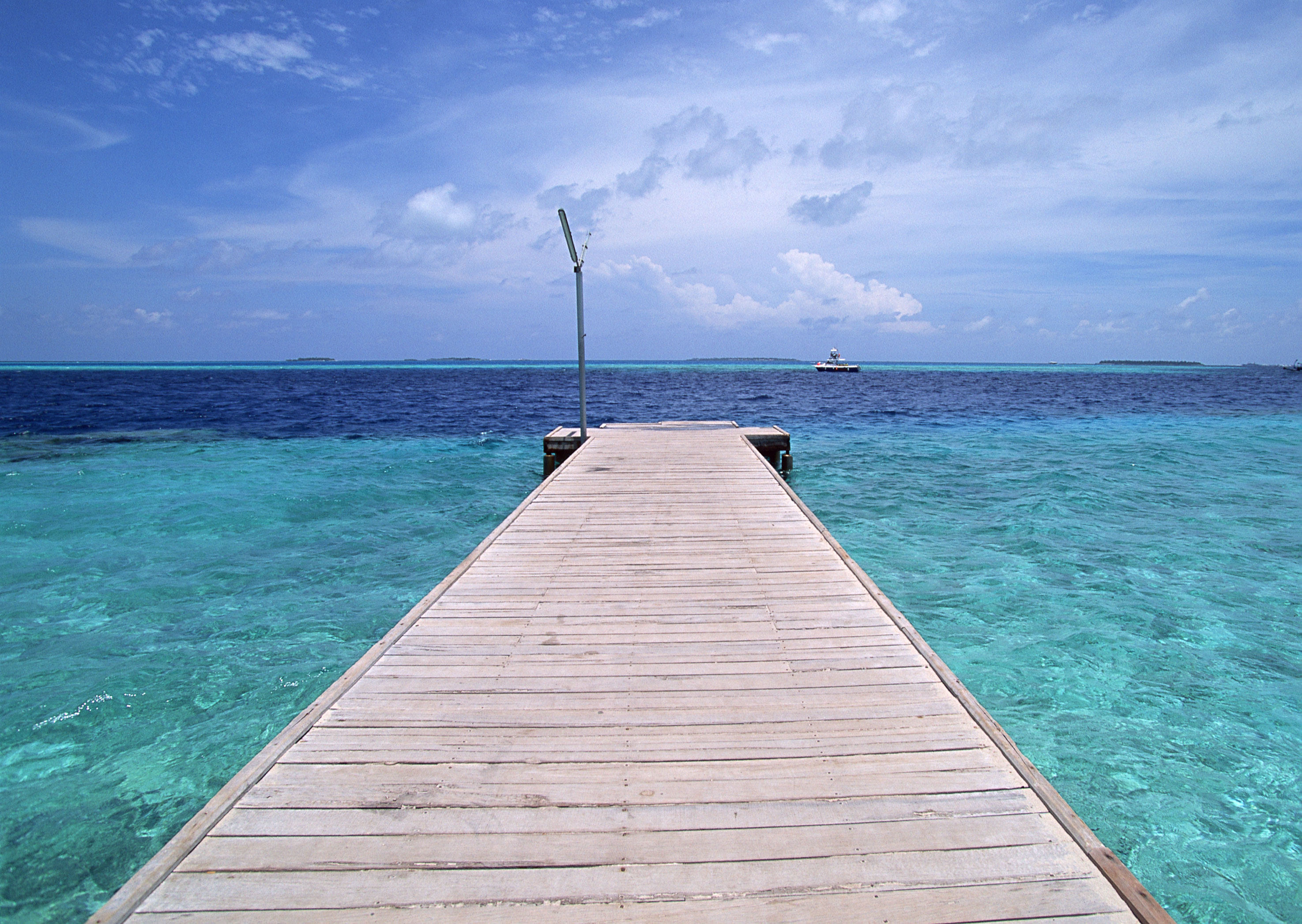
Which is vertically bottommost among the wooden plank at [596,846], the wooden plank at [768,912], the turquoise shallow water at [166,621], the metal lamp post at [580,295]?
the turquoise shallow water at [166,621]

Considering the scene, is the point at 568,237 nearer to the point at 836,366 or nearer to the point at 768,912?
the point at 768,912

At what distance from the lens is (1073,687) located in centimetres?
590

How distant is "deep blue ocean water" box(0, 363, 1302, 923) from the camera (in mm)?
4367

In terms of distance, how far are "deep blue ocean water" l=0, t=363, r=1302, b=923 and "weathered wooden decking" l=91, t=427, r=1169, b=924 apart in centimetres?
197

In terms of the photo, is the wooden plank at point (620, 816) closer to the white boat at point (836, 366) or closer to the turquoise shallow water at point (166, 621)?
the turquoise shallow water at point (166, 621)

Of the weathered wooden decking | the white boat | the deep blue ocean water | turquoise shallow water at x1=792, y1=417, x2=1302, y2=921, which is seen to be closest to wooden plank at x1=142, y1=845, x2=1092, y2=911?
the weathered wooden decking

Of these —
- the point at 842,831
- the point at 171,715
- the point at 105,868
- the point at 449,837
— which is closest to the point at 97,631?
the point at 171,715

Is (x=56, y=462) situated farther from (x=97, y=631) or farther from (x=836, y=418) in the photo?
(x=836, y=418)

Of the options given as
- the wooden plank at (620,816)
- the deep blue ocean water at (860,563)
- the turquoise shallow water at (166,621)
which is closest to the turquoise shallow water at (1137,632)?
the deep blue ocean water at (860,563)

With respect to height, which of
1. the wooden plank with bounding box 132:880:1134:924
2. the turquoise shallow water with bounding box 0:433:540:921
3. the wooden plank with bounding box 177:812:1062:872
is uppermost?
the wooden plank with bounding box 177:812:1062:872

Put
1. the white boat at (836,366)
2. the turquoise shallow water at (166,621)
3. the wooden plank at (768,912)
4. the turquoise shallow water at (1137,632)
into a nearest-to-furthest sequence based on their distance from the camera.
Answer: the wooden plank at (768,912), the turquoise shallow water at (1137,632), the turquoise shallow water at (166,621), the white boat at (836,366)

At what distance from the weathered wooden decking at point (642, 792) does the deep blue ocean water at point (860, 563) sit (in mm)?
1971

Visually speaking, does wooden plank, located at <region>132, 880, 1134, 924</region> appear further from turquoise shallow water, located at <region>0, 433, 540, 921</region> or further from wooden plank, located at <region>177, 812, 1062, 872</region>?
turquoise shallow water, located at <region>0, 433, 540, 921</region>

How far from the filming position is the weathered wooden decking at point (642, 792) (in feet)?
7.52
